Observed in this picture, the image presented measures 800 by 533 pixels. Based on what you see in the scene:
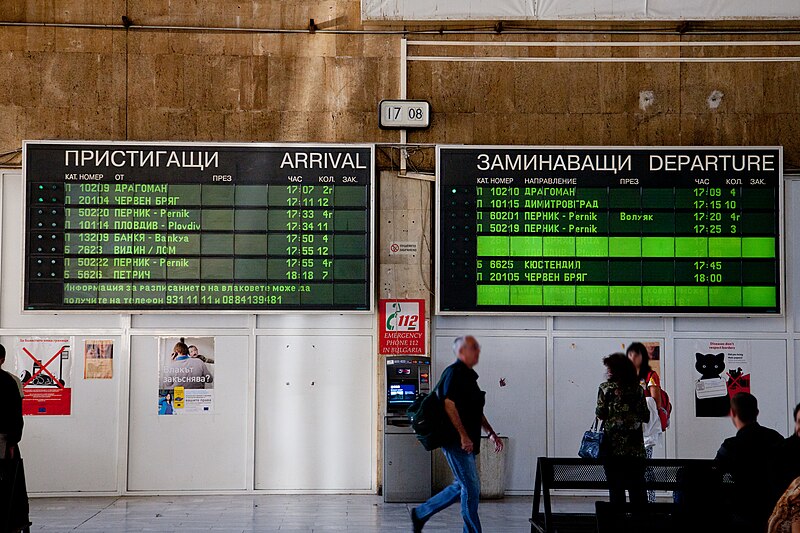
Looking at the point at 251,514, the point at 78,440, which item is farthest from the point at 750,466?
the point at 78,440

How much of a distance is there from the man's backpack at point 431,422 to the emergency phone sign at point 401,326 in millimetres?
2444

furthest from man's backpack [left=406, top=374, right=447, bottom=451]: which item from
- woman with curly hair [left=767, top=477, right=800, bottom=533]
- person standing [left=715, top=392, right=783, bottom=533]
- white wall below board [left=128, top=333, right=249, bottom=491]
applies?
white wall below board [left=128, top=333, right=249, bottom=491]

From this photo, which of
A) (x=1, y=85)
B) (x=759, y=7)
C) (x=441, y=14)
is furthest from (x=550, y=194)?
(x=1, y=85)

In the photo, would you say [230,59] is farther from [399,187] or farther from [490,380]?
[490,380]

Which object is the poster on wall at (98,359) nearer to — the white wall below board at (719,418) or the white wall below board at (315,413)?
the white wall below board at (315,413)

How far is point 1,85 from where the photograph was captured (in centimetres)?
887

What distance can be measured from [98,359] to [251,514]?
2.30 m

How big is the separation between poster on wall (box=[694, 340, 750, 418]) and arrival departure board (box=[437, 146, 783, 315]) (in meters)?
0.56

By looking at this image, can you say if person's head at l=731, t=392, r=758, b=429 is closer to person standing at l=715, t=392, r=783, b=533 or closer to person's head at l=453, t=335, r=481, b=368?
person standing at l=715, t=392, r=783, b=533

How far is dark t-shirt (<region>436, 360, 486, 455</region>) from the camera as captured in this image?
246 inches

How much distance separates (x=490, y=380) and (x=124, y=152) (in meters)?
4.25

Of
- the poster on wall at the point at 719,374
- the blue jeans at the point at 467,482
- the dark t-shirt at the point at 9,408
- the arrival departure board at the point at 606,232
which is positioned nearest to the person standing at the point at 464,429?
the blue jeans at the point at 467,482

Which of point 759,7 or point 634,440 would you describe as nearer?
point 634,440

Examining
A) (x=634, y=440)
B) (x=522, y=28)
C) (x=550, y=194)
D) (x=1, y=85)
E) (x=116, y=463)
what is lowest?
(x=116, y=463)
